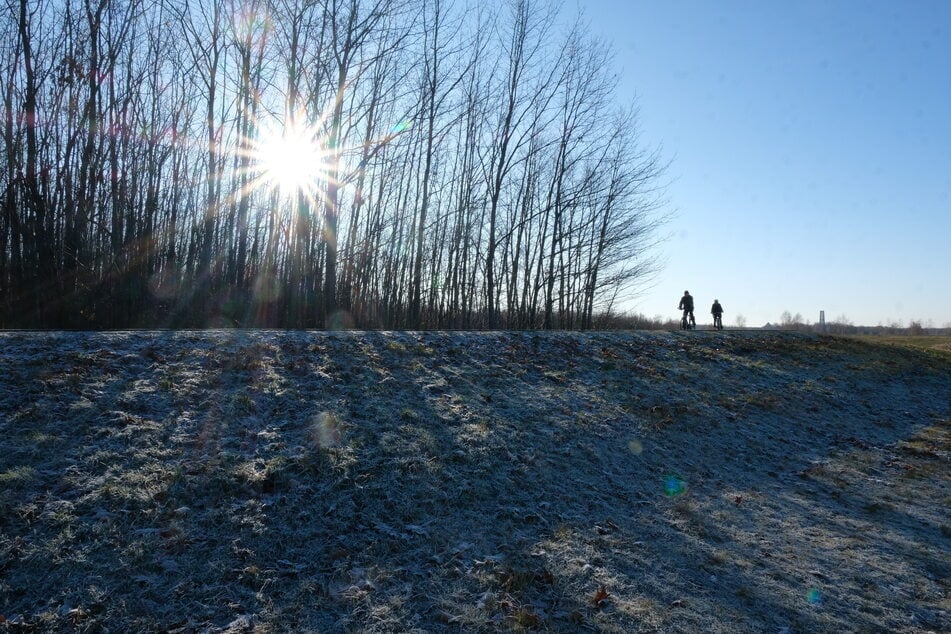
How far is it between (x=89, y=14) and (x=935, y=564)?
63.5ft

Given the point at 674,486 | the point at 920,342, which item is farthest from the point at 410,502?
the point at 920,342

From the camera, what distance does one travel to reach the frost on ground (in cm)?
405

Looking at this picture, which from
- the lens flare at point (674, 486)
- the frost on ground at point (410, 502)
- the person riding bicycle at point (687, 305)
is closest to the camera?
the frost on ground at point (410, 502)

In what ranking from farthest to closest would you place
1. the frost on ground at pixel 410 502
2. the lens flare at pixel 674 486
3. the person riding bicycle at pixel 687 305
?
1. the person riding bicycle at pixel 687 305
2. the lens flare at pixel 674 486
3. the frost on ground at pixel 410 502

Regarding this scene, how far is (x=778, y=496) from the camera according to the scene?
23.8 feet

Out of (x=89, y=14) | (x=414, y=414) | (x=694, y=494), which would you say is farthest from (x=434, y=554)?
(x=89, y=14)

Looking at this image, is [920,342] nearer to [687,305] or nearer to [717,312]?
[717,312]

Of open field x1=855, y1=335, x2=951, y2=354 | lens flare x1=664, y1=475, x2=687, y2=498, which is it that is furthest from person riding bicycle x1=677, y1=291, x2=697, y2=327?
lens flare x1=664, y1=475, x2=687, y2=498

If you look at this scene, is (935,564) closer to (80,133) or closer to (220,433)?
(220,433)

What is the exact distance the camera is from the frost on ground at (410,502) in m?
4.05

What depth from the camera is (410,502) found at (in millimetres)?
5461

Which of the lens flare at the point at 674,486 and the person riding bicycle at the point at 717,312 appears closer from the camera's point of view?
the lens flare at the point at 674,486

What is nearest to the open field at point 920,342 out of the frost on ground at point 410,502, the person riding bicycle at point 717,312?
the person riding bicycle at point 717,312

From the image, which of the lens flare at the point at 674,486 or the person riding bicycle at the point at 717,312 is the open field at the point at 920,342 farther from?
the lens flare at the point at 674,486
